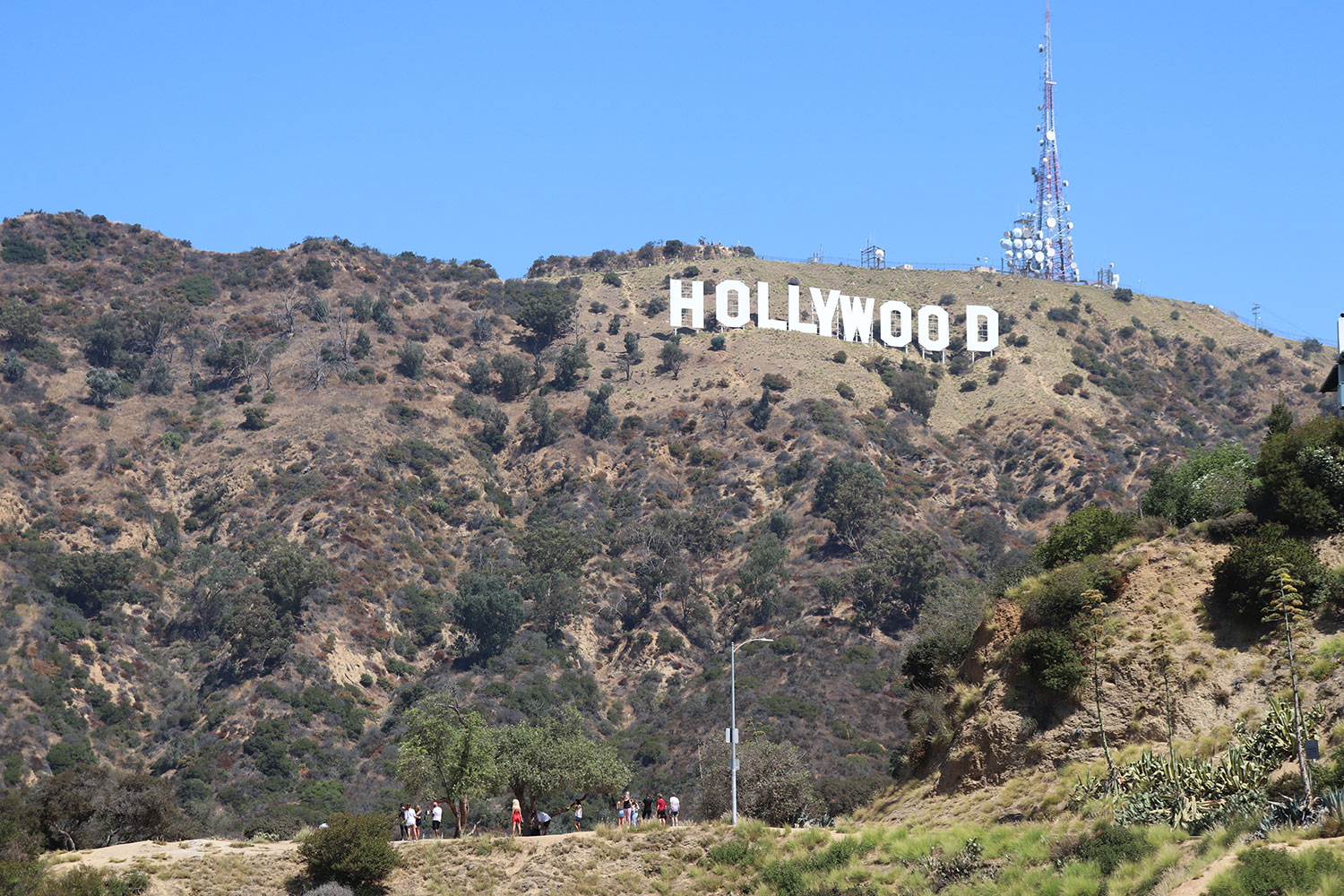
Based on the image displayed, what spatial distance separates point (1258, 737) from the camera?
33.8 metres

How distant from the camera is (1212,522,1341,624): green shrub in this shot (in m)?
38.2

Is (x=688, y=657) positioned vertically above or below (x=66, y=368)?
below

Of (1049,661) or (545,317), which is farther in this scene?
(545,317)

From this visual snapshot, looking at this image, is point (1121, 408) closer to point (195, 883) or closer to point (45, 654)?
point (45, 654)

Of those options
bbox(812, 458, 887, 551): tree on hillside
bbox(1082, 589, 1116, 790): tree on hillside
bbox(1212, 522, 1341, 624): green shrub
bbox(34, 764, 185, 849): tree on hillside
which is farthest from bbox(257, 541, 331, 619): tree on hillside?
bbox(1212, 522, 1341, 624): green shrub

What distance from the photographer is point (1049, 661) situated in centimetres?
4078

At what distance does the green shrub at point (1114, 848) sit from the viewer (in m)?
29.6

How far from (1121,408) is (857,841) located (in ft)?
323

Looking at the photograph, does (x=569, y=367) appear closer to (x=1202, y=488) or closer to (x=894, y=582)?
(x=894, y=582)

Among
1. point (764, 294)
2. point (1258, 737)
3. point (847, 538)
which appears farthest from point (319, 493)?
point (1258, 737)

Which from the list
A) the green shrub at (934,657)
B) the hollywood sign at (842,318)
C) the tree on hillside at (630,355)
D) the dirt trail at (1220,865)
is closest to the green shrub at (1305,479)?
the green shrub at (934,657)

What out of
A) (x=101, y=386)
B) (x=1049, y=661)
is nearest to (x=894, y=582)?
(x=1049, y=661)

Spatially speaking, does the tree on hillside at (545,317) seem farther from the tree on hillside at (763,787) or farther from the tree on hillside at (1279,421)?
the tree on hillside at (1279,421)

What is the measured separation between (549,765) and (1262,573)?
26.6m
